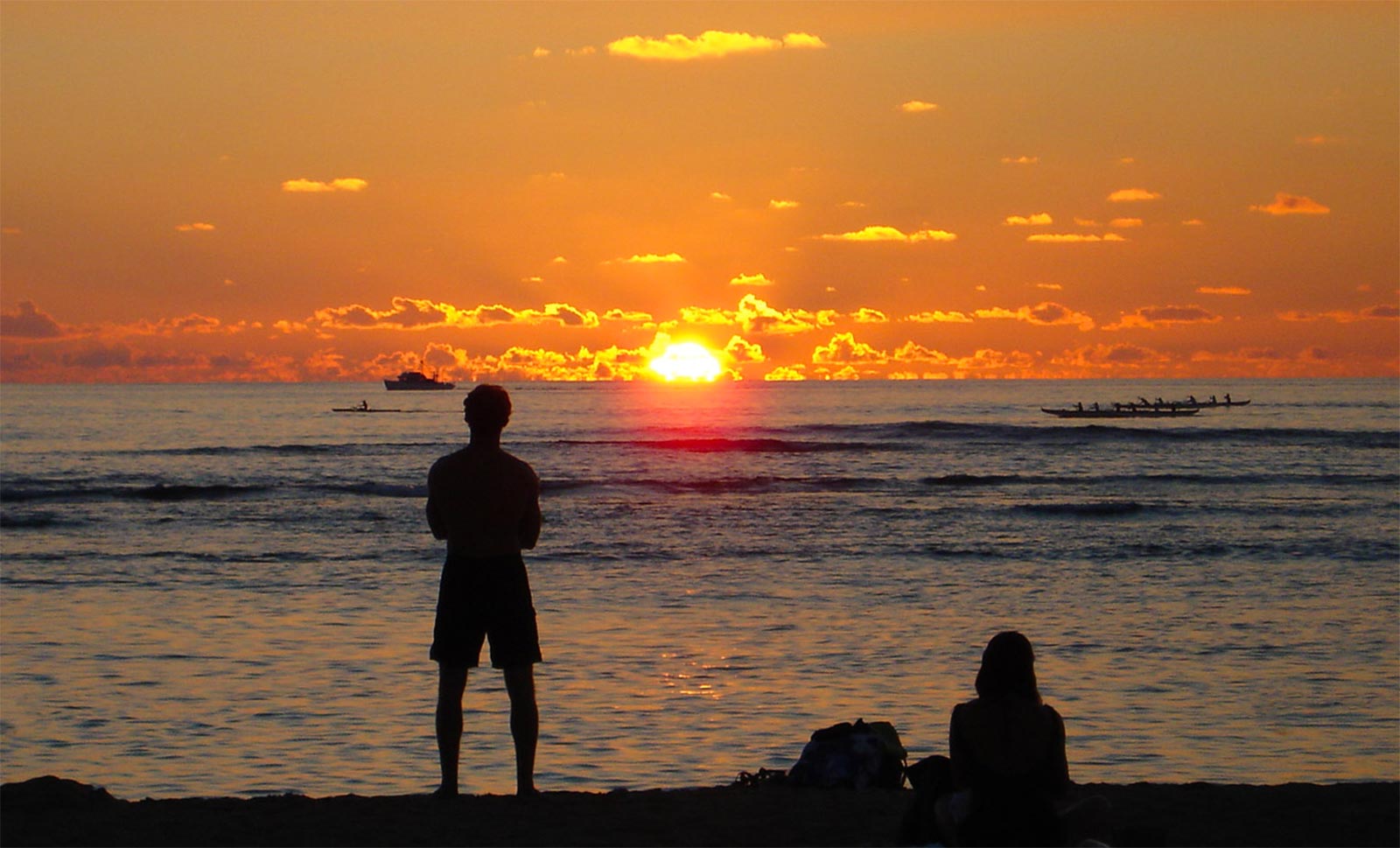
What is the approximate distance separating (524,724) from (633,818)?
0.68 m

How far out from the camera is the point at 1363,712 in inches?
438

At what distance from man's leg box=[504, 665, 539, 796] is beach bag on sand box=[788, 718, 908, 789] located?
4.56ft

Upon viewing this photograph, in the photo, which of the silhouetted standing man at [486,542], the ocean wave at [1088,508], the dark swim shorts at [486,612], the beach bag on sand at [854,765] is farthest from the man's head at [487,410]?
the ocean wave at [1088,508]

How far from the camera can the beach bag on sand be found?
7.50 m

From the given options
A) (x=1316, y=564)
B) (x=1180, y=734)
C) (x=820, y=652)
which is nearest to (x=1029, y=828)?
(x=1180, y=734)

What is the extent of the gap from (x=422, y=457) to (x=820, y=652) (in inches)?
1769

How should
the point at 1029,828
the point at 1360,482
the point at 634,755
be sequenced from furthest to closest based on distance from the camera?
the point at 1360,482 < the point at 634,755 < the point at 1029,828

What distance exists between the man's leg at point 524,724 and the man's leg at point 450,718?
0.76 feet

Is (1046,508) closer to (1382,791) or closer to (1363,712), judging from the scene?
(1363,712)

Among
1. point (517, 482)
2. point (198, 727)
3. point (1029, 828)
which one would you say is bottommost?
point (198, 727)

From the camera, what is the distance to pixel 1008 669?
5.11 m

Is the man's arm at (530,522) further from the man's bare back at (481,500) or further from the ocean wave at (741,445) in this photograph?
the ocean wave at (741,445)

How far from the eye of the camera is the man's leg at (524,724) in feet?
22.6

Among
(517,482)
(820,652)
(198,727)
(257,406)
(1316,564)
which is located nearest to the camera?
(517,482)
